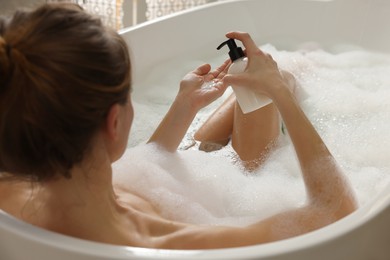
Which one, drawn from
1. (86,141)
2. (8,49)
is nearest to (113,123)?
(86,141)

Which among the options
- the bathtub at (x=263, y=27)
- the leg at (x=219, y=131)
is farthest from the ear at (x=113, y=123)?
the bathtub at (x=263, y=27)

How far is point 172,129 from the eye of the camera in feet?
4.66

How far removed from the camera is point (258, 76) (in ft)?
3.96

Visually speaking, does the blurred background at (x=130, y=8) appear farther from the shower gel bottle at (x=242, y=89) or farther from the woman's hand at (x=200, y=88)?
the shower gel bottle at (x=242, y=89)

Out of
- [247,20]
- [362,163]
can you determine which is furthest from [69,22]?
[247,20]

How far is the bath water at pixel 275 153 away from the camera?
1.29 m

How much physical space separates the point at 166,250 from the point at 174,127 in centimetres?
54

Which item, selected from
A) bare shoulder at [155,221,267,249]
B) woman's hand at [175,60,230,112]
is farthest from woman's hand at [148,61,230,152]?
bare shoulder at [155,221,267,249]

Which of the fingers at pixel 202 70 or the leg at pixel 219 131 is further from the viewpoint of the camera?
the leg at pixel 219 131

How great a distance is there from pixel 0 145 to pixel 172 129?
0.59 metres

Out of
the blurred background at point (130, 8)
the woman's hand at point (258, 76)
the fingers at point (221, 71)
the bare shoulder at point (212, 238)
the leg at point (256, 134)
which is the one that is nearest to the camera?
the bare shoulder at point (212, 238)

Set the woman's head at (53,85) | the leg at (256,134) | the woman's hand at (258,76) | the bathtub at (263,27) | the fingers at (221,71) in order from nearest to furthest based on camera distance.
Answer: the woman's head at (53,85) < the woman's hand at (258,76) < the fingers at (221,71) < the leg at (256,134) < the bathtub at (263,27)

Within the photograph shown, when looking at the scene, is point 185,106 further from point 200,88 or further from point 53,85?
point 53,85

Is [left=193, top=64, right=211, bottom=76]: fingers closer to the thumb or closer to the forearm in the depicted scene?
the forearm
